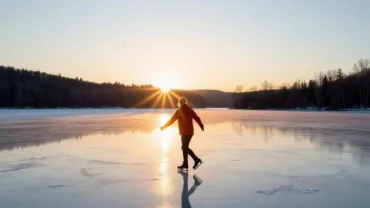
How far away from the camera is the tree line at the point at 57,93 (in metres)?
81.8

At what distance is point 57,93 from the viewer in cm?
9700

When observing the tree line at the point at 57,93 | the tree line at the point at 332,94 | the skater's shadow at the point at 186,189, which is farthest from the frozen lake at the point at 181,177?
the tree line at the point at 57,93

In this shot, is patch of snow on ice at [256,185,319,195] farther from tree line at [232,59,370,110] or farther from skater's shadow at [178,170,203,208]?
tree line at [232,59,370,110]

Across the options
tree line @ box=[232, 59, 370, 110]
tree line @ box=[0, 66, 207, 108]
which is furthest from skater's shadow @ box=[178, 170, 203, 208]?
tree line @ box=[0, 66, 207, 108]

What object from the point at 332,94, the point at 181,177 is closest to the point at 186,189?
the point at 181,177

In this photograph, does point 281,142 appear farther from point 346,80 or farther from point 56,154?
point 346,80

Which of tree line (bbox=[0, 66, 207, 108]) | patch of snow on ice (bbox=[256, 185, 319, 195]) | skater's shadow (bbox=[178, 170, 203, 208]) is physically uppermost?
tree line (bbox=[0, 66, 207, 108])

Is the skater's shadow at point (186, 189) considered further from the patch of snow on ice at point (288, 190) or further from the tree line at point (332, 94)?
the tree line at point (332, 94)

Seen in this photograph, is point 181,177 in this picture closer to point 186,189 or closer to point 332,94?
point 186,189

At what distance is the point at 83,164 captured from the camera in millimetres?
6465

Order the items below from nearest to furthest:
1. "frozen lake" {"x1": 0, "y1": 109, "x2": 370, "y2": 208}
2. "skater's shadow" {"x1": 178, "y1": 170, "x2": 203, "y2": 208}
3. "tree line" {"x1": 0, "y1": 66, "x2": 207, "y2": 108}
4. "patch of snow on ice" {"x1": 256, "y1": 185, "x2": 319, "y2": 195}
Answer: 1. "skater's shadow" {"x1": 178, "y1": 170, "x2": 203, "y2": 208}
2. "frozen lake" {"x1": 0, "y1": 109, "x2": 370, "y2": 208}
3. "patch of snow on ice" {"x1": 256, "y1": 185, "x2": 319, "y2": 195}
4. "tree line" {"x1": 0, "y1": 66, "x2": 207, "y2": 108}

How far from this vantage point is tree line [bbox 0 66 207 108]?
81750 millimetres

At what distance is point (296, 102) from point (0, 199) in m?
78.7

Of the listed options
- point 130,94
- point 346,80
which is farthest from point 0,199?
point 130,94
